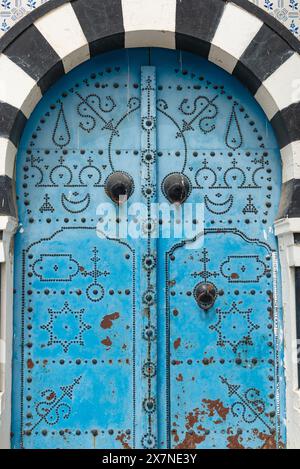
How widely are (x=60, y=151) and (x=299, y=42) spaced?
127 centimetres

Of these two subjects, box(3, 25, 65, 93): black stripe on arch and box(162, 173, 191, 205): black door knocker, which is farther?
box(162, 173, 191, 205): black door knocker

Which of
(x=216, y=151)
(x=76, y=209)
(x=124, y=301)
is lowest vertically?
(x=124, y=301)

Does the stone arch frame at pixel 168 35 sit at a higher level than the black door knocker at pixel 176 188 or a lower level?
higher

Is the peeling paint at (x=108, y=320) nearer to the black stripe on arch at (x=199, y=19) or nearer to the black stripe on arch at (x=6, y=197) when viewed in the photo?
the black stripe on arch at (x=6, y=197)

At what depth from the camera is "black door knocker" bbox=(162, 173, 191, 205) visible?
307 centimetres

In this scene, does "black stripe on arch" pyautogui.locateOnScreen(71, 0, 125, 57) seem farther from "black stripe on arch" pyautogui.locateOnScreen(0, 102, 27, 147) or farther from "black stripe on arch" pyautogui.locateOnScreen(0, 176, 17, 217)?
"black stripe on arch" pyautogui.locateOnScreen(0, 176, 17, 217)

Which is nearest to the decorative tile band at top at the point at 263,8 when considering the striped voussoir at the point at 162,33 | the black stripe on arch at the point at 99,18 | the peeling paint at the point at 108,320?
the striped voussoir at the point at 162,33

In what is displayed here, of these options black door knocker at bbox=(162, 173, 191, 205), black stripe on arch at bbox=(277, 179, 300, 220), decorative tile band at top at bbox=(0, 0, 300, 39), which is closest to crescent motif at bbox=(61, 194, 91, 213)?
black door knocker at bbox=(162, 173, 191, 205)

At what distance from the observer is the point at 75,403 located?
3018 millimetres

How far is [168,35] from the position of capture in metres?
3.01

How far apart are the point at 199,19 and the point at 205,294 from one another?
4.31 ft

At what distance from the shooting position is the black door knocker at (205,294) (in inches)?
119

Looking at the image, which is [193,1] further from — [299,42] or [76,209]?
[76,209]

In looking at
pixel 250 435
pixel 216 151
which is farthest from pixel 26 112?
pixel 250 435
